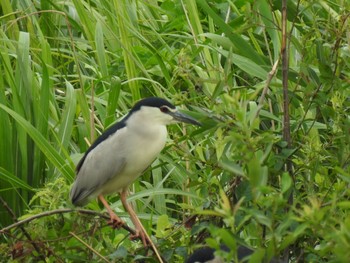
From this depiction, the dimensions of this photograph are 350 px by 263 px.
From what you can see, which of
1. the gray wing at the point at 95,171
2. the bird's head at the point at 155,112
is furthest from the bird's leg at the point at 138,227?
the bird's head at the point at 155,112

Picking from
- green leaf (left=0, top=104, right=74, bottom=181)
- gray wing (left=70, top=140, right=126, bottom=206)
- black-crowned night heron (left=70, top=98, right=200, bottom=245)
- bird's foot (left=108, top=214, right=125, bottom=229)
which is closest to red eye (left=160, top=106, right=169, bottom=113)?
black-crowned night heron (left=70, top=98, right=200, bottom=245)

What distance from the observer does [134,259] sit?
422cm

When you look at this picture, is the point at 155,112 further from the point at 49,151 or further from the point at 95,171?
the point at 49,151

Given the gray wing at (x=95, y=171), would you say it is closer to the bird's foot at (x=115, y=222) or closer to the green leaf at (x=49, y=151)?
the bird's foot at (x=115, y=222)

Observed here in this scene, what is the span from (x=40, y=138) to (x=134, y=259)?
139 centimetres

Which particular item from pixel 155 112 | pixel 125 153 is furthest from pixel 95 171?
pixel 155 112

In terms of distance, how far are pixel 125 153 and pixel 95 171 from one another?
0.15 m

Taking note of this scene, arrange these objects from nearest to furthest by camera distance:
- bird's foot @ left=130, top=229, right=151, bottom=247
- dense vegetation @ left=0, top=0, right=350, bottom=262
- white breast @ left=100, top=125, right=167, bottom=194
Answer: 1. dense vegetation @ left=0, top=0, right=350, bottom=262
2. bird's foot @ left=130, top=229, right=151, bottom=247
3. white breast @ left=100, top=125, right=167, bottom=194

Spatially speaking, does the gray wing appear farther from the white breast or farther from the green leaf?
the green leaf

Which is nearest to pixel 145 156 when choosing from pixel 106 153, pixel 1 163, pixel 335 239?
pixel 106 153

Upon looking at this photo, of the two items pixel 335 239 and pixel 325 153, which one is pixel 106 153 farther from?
pixel 335 239

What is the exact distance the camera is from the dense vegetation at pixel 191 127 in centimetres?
364

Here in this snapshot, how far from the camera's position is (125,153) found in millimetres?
4941

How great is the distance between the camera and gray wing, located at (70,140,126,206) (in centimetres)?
494
